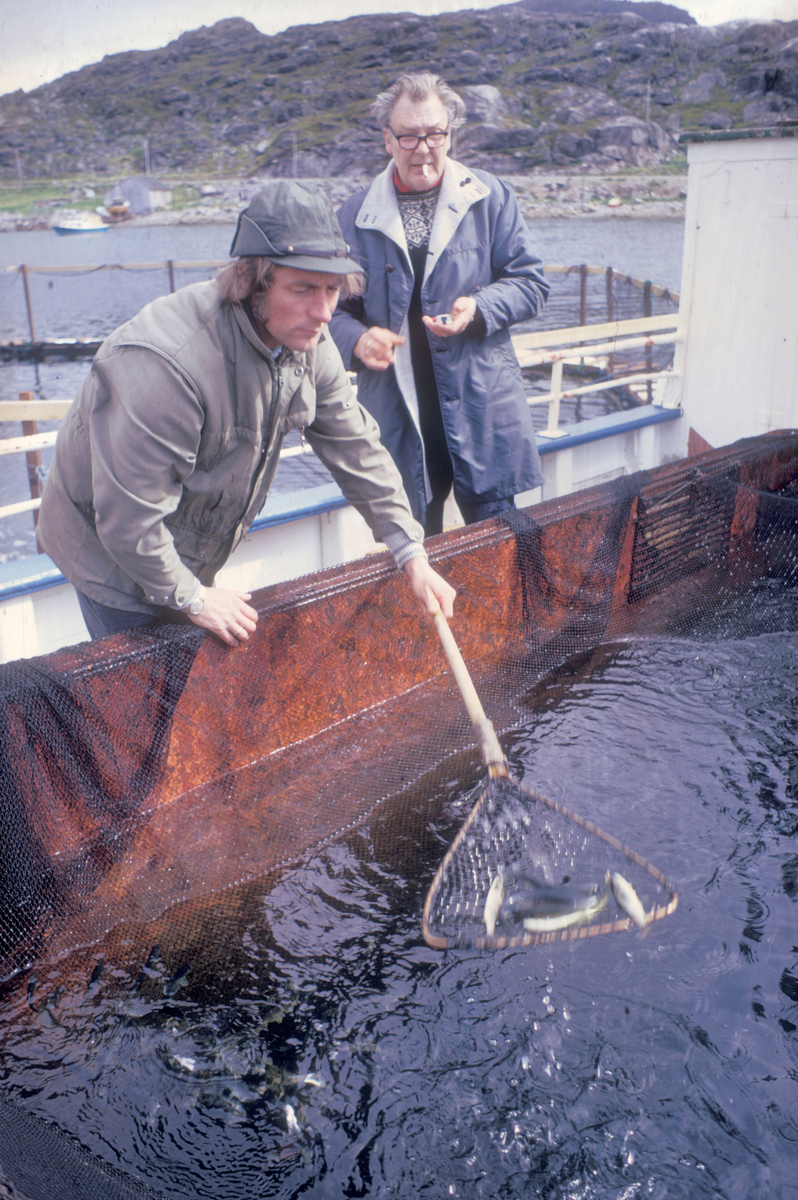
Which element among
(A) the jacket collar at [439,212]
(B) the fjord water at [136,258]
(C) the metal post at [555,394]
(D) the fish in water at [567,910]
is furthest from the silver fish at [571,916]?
(B) the fjord water at [136,258]

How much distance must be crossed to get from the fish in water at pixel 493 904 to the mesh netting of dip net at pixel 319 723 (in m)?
0.03

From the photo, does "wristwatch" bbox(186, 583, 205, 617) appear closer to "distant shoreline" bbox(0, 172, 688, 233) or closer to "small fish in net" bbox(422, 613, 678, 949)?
"small fish in net" bbox(422, 613, 678, 949)

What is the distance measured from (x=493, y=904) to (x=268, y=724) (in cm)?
100

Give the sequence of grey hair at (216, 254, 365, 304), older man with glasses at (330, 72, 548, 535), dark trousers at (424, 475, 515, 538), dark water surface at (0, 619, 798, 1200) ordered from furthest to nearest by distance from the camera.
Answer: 1. dark trousers at (424, 475, 515, 538)
2. older man with glasses at (330, 72, 548, 535)
3. grey hair at (216, 254, 365, 304)
4. dark water surface at (0, 619, 798, 1200)

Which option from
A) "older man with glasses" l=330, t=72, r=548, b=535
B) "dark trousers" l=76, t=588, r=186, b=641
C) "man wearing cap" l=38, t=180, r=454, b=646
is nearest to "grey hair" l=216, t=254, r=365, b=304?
"man wearing cap" l=38, t=180, r=454, b=646

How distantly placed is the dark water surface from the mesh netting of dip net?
0.15 m

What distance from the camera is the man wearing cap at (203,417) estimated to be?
1846mm

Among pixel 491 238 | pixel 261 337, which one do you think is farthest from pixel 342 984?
pixel 491 238

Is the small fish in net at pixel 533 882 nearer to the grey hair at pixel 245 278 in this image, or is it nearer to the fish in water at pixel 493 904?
the fish in water at pixel 493 904

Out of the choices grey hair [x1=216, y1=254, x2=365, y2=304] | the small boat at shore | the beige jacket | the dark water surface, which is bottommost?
the dark water surface

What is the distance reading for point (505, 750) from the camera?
303 cm

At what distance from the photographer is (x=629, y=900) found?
2117 mm

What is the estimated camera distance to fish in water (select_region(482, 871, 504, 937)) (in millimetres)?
2127

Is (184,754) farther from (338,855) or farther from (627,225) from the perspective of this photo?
(627,225)
